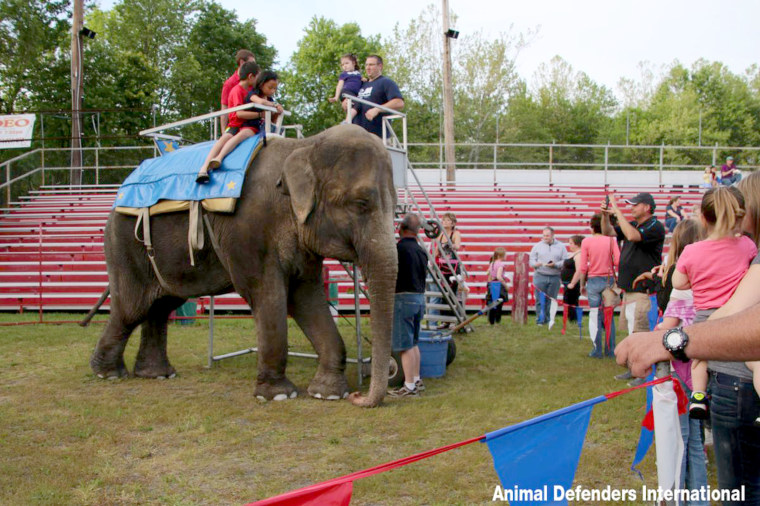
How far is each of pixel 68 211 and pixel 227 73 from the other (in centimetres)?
2599

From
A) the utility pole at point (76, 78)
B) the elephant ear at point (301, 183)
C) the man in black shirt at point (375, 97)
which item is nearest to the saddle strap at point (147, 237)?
the elephant ear at point (301, 183)

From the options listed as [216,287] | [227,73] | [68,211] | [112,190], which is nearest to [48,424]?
[216,287]

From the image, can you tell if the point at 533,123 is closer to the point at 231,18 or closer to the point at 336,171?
the point at 231,18

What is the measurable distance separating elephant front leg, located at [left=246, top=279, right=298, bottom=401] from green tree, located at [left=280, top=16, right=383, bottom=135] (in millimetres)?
40885

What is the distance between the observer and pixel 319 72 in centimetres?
5047

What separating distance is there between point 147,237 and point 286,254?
1951mm

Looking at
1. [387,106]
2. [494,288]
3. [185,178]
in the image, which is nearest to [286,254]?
[185,178]

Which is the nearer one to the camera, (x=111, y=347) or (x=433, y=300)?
(x=111, y=347)

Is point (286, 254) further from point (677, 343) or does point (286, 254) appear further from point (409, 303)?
point (677, 343)

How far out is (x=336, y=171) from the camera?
678cm

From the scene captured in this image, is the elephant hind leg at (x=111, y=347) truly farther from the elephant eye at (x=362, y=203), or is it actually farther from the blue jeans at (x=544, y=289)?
the blue jeans at (x=544, y=289)

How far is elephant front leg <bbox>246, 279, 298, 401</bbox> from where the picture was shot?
23.5 ft

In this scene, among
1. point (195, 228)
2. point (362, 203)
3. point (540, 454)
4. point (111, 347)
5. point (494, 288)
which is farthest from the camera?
point (494, 288)

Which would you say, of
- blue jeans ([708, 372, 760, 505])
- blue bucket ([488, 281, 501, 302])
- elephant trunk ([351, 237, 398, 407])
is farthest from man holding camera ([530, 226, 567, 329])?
blue jeans ([708, 372, 760, 505])
